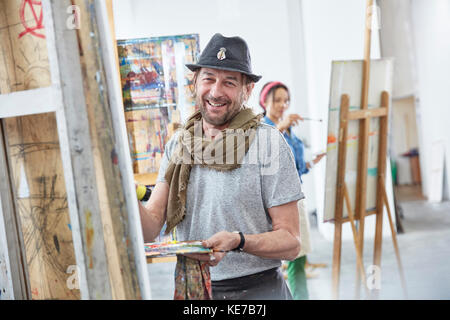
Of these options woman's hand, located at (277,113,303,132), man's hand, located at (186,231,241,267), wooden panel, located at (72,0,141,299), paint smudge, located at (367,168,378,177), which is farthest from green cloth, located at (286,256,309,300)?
wooden panel, located at (72,0,141,299)

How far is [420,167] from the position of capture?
729 centimetres

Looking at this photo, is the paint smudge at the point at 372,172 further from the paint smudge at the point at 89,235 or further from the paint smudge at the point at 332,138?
the paint smudge at the point at 89,235

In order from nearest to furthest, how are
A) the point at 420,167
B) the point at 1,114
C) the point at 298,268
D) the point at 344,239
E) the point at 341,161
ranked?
the point at 1,114 → the point at 341,161 → the point at 298,268 → the point at 344,239 → the point at 420,167

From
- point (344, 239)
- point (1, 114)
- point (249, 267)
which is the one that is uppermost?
point (1, 114)

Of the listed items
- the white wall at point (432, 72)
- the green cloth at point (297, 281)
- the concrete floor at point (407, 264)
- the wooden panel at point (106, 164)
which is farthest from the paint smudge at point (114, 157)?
the white wall at point (432, 72)

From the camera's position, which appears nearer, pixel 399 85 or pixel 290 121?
pixel 290 121

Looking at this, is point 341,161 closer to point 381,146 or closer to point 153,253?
point 381,146

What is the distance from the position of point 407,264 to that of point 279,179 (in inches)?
112

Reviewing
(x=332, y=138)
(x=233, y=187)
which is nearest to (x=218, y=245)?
(x=233, y=187)

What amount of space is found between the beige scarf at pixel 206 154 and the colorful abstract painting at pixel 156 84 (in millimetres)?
453

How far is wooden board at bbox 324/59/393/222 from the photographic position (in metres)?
2.44

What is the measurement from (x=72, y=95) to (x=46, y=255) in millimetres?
399

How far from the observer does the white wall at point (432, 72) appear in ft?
16.0

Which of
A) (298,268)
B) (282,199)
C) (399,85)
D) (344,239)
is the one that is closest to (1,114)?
(282,199)
